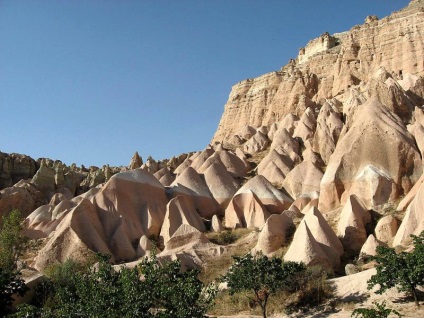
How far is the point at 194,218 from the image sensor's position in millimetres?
27609

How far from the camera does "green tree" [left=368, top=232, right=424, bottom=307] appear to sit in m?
13.9

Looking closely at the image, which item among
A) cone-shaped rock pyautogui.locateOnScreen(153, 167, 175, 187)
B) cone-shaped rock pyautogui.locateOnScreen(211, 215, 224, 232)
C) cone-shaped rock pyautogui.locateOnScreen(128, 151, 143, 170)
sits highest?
cone-shaped rock pyautogui.locateOnScreen(128, 151, 143, 170)

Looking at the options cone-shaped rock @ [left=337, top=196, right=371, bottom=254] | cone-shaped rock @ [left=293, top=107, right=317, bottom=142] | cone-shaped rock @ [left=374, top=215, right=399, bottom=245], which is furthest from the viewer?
cone-shaped rock @ [left=293, top=107, right=317, bottom=142]

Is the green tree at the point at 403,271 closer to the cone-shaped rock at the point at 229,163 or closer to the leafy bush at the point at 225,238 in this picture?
the leafy bush at the point at 225,238

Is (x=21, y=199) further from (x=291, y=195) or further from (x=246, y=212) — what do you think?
(x=291, y=195)

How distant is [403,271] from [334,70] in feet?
130

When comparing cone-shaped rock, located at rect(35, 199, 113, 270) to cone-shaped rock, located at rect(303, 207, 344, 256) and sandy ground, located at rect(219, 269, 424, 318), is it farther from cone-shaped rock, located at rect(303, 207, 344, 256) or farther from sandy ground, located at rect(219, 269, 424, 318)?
cone-shaped rock, located at rect(303, 207, 344, 256)

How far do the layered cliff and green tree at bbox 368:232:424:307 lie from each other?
90.8ft

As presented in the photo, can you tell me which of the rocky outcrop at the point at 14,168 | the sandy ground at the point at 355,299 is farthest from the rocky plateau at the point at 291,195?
the rocky outcrop at the point at 14,168

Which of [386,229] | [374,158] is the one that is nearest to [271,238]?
[386,229]

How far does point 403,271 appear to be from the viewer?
14.0m

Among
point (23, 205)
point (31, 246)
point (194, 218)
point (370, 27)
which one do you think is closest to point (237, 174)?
point (194, 218)

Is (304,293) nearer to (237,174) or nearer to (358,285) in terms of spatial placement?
(358,285)

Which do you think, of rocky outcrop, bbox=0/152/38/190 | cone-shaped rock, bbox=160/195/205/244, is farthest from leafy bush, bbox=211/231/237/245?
rocky outcrop, bbox=0/152/38/190
